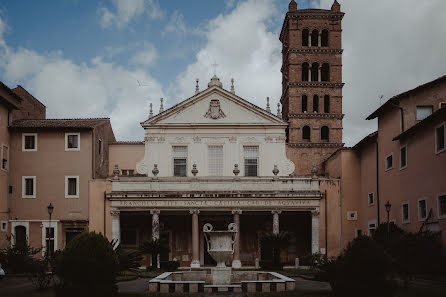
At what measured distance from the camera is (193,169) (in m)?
38.5

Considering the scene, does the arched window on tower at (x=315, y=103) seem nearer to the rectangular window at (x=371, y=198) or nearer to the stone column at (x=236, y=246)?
the rectangular window at (x=371, y=198)

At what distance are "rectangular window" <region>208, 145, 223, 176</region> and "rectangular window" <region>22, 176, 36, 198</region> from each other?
12.2m

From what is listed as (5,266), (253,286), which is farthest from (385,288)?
(5,266)

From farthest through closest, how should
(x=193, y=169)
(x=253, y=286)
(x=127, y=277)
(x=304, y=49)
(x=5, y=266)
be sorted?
(x=304, y=49)
(x=193, y=169)
(x=5, y=266)
(x=127, y=277)
(x=253, y=286)

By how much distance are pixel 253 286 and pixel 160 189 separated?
1890cm

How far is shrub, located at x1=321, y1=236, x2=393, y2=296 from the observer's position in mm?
15828

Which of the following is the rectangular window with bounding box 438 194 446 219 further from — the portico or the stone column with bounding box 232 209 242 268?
the stone column with bounding box 232 209 242 268

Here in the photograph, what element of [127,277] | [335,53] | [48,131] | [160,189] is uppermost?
[335,53]

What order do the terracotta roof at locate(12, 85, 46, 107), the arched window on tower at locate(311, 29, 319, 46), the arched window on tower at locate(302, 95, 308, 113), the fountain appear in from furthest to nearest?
the arched window on tower at locate(311, 29, 319, 46) → the arched window on tower at locate(302, 95, 308, 113) → the terracotta roof at locate(12, 85, 46, 107) → the fountain

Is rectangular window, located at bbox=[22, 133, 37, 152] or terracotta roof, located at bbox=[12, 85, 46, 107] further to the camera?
terracotta roof, located at bbox=[12, 85, 46, 107]

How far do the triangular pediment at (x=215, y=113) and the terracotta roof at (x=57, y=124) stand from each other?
3892 millimetres

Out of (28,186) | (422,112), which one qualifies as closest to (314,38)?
(422,112)

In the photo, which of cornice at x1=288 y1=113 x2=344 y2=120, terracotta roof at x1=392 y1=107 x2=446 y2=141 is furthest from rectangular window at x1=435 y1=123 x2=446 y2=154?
cornice at x1=288 y1=113 x2=344 y2=120

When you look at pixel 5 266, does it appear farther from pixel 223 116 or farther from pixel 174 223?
pixel 223 116
